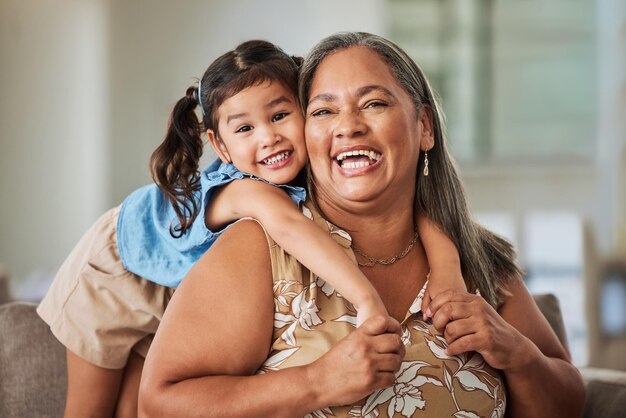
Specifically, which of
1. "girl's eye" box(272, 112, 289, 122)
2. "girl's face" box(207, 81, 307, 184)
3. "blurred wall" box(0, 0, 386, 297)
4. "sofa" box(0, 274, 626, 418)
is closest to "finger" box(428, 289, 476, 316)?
"girl's face" box(207, 81, 307, 184)

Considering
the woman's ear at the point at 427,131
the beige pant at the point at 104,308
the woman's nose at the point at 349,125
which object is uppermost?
the woman's nose at the point at 349,125

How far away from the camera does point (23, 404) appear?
2.04m

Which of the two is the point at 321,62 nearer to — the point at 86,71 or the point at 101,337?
the point at 101,337

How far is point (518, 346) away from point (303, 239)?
460mm

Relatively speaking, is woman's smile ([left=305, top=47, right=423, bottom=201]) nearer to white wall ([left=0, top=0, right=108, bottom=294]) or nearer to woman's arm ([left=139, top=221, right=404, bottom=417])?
woman's arm ([left=139, top=221, right=404, bottom=417])

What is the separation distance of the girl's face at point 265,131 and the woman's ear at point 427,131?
0.26 meters

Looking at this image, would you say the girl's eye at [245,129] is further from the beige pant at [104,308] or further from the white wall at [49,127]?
the white wall at [49,127]

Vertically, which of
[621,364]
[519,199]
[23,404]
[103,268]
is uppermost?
[103,268]

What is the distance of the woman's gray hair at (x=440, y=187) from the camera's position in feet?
5.77

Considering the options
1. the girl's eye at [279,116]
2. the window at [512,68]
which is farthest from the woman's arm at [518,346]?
the window at [512,68]

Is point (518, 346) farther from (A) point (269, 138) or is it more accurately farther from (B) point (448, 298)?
(A) point (269, 138)

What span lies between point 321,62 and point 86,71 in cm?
472

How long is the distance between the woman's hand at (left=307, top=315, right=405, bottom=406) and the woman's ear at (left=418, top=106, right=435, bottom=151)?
0.52m

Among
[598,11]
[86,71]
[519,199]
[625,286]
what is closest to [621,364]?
[625,286]
